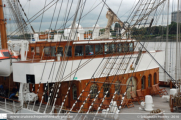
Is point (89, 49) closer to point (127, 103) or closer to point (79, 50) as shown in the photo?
point (79, 50)

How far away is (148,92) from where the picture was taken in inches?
604

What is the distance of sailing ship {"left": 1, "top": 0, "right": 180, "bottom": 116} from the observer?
11117 mm

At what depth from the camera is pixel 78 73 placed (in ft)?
38.8

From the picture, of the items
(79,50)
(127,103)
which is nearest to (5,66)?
(79,50)

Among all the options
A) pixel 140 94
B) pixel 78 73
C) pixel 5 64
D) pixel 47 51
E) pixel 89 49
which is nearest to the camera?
pixel 78 73

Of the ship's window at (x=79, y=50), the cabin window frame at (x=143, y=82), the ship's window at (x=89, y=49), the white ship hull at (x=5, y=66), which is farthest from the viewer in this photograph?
the cabin window frame at (x=143, y=82)

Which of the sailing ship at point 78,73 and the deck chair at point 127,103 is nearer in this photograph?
the sailing ship at point 78,73

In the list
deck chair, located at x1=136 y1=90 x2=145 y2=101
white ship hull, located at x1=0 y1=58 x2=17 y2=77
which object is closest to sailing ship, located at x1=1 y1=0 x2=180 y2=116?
deck chair, located at x1=136 y1=90 x2=145 y2=101

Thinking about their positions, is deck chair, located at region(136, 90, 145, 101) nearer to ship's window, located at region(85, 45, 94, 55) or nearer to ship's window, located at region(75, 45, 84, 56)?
ship's window, located at region(85, 45, 94, 55)

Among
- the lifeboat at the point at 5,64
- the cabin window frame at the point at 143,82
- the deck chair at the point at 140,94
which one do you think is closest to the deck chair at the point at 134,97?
the deck chair at the point at 140,94

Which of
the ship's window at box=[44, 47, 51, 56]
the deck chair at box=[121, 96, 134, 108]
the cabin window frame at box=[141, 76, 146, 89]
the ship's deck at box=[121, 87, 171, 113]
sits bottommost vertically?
the ship's deck at box=[121, 87, 171, 113]

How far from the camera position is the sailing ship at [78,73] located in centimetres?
1112

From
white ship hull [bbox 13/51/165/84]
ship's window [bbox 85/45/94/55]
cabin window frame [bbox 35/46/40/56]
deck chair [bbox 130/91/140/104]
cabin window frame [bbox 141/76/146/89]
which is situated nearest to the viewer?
white ship hull [bbox 13/51/165/84]

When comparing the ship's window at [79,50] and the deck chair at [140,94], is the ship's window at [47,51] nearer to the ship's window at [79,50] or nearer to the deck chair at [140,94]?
the ship's window at [79,50]
